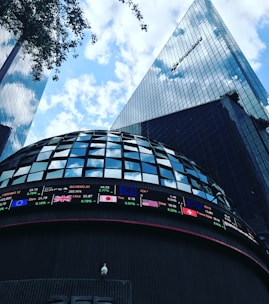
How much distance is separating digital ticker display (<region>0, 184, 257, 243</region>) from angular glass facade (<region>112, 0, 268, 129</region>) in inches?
1516

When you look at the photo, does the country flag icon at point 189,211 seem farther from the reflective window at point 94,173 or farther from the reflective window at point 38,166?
the reflective window at point 38,166

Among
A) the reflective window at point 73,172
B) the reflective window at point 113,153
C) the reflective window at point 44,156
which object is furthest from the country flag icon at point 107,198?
the reflective window at point 44,156

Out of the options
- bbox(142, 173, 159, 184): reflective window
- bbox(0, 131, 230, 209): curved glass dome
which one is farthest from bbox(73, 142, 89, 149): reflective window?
bbox(142, 173, 159, 184): reflective window

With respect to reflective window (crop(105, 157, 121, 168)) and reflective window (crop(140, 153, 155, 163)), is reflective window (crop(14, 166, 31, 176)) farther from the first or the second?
reflective window (crop(140, 153, 155, 163))

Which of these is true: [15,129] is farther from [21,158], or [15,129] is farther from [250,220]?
[250,220]

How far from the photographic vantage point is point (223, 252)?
24609mm

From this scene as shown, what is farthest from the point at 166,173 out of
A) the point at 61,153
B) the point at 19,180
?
the point at 19,180

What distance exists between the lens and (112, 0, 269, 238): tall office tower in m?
40.8

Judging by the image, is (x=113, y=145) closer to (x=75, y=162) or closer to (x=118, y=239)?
(x=75, y=162)

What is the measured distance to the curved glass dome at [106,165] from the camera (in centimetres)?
2816

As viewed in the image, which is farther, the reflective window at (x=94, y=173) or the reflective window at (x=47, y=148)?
the reflective window at (x=47, y=148)

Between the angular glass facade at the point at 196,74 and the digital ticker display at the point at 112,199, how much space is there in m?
38.5

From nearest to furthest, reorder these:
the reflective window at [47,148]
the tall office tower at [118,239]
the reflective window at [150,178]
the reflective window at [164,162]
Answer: the tall office tower at [118,239] < the reflective window at [150,178] < the reflective window at [164,162] < the reflective window at [47,148]

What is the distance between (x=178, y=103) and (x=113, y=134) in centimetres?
5985
